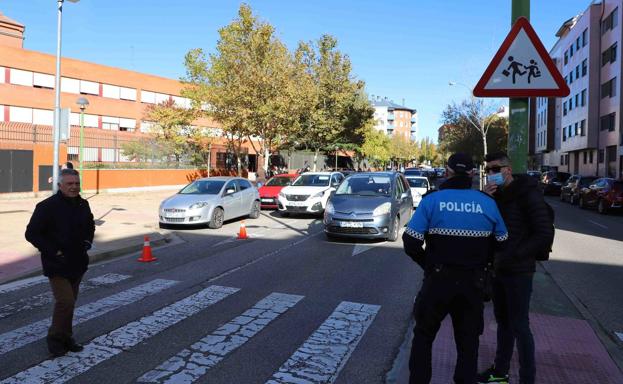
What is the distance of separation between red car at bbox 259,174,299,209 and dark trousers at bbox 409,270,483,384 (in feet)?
51.4

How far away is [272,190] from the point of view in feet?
62.7

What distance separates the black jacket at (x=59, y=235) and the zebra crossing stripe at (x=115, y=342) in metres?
0.74

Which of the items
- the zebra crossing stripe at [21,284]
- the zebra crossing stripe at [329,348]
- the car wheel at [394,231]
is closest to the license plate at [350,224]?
the car wheel at [394,231]

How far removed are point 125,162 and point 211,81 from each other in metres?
6.50

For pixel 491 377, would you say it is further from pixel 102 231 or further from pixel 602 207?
pixel 602 207

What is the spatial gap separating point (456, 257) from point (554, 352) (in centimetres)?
227

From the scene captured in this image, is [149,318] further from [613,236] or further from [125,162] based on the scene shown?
[125,162]

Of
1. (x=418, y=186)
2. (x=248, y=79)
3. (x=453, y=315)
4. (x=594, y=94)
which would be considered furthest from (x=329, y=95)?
(x=453, y=315)

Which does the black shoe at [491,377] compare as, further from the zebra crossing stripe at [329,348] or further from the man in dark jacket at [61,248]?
the man in dark jacket at [61,248]

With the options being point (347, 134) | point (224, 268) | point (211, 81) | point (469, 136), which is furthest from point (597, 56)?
point (224, 268)

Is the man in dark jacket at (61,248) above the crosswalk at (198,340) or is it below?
above

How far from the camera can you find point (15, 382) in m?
3.91

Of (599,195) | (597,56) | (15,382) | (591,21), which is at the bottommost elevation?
(15,382)

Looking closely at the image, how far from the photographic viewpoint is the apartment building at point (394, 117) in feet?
482
